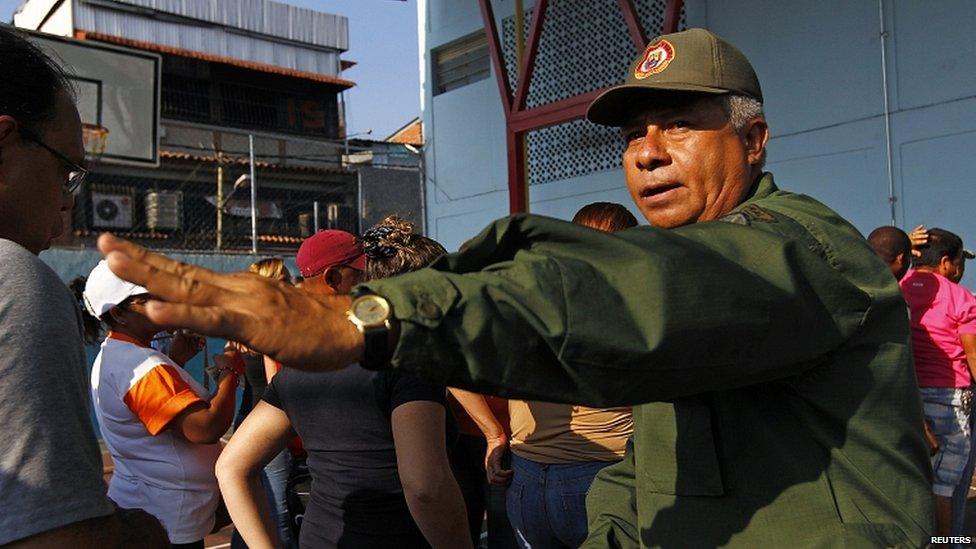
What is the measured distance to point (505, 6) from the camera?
34.9 ft

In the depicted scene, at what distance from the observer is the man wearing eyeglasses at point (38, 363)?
130cm

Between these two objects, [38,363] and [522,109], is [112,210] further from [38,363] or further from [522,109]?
[38,363]

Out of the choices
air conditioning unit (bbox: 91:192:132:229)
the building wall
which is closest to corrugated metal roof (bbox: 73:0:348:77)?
air conditioning unit (bbox: 91:192:132:229)

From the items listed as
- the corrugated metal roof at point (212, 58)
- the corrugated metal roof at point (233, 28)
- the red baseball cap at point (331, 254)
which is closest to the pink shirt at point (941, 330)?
the red baseball cap at point (331, 254)

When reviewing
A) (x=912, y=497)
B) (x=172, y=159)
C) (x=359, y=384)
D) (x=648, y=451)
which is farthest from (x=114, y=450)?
(x=172, y=159)

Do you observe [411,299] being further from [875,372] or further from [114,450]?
[114,450]

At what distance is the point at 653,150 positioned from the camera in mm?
1468

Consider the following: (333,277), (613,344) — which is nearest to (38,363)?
(613,344)

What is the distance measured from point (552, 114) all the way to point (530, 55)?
27.6 inches

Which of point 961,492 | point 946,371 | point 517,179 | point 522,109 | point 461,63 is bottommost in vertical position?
point 961,492

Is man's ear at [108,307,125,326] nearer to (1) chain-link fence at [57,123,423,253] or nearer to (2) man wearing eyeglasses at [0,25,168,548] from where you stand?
(2) man wearing eyeglasses at [0,25,168,548]

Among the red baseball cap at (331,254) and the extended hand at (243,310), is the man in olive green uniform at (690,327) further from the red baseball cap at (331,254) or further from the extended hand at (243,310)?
the red baseball cap at (331,254)

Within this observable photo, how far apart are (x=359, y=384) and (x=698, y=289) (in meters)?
1.41

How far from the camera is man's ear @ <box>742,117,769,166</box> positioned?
1.47 m
